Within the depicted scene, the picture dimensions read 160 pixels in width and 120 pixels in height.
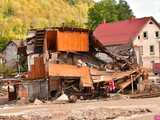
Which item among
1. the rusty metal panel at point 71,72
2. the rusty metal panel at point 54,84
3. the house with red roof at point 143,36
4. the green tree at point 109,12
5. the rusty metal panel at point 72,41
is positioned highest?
the green tree at point 109,12

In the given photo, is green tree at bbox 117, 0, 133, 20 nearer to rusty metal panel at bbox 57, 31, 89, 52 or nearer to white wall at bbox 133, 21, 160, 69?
white wall at bbox 133, 21, 160, 69

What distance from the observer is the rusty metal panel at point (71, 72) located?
5984 centimetres

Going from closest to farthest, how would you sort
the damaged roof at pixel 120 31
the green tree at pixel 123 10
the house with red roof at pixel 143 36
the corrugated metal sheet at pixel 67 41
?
the corrugated metal sheet at pixel 67 41, the damaged roof at pixel 120 31, the house with red roof at pixel 143 36, the green tree at pixel 123 10

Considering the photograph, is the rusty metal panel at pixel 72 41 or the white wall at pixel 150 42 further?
the white wall at pixel 150 42

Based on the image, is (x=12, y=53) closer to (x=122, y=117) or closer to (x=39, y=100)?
(x=39, y=100)

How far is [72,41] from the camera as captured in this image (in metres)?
65.5

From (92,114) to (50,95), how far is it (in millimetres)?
18285

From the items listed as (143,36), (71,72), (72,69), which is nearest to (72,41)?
(72,69)

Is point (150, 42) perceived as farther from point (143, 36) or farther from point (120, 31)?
point (120, 31)

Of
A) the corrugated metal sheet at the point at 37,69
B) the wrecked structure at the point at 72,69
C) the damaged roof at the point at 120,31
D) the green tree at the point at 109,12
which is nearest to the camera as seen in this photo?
the wrecked structure at the point at 72,69

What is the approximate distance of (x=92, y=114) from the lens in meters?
42.1

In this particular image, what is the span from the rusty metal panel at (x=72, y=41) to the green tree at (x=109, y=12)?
194 feet

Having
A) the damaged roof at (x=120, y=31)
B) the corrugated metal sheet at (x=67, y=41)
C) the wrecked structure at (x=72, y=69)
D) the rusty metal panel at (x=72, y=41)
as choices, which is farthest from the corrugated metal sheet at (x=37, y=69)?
the damaged roof at (x=120, y=31)

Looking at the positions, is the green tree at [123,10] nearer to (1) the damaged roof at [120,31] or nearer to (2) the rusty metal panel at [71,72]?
(1) the damaged roof at [120,31]
